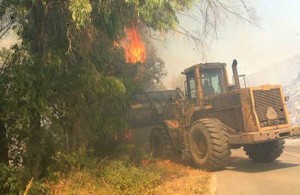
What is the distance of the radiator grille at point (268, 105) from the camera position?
10.7 meters

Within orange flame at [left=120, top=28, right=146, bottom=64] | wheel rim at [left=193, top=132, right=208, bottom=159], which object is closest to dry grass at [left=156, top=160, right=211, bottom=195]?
wheel rim at [left=193, top=132, right=208, bottom=159]

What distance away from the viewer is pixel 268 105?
1082 cm

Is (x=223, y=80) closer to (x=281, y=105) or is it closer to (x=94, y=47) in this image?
(x=281, y=105)

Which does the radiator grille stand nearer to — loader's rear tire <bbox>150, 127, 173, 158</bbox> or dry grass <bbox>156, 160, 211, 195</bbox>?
dry grass <bbox>156, 160, 211, 195</bbox>

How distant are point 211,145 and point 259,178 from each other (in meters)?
1.74

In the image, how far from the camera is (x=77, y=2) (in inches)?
291

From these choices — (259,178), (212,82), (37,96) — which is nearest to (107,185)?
(37,96)

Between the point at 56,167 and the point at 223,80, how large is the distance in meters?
6.68

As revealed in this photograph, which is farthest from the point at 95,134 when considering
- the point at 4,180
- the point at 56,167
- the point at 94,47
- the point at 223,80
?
the point at 223,80

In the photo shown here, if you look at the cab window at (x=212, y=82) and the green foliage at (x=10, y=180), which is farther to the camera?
the cab window at (x=212, y=82)

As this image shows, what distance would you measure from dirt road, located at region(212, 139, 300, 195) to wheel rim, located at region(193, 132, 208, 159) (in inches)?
33.0

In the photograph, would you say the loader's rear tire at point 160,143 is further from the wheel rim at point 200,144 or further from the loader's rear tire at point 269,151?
the loader's rear tire at point 269,151

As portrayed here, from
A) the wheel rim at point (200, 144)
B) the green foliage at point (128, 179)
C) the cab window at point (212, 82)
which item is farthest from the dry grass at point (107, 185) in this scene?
the cab window at point (212, 82)

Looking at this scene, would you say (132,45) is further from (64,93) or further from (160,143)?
(64,93)
